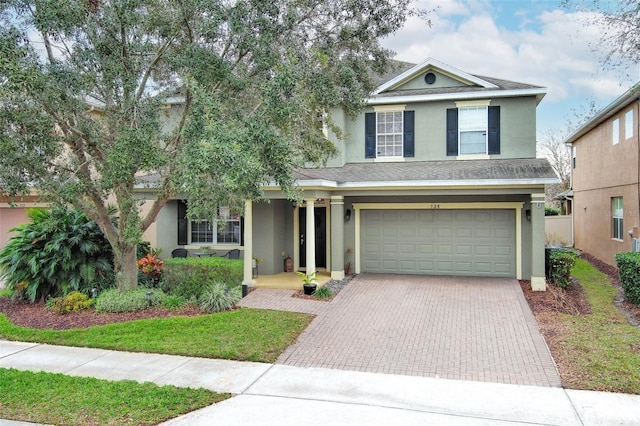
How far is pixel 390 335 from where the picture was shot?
8.74 m

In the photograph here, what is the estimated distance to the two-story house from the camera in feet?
44.0

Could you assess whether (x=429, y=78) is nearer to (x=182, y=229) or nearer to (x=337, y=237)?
(x=337, y=237)

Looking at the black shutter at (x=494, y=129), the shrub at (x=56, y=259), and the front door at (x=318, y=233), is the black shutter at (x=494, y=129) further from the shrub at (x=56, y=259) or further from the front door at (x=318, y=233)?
the shrub at (x=56, y=259)

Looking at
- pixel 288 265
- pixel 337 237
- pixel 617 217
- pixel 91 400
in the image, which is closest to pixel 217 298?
pixel 91 400

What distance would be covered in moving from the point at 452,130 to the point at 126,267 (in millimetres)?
10600

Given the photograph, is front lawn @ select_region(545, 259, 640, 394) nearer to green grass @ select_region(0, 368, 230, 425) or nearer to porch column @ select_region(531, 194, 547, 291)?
porch column @ select_region(531, 194, 547, 291)

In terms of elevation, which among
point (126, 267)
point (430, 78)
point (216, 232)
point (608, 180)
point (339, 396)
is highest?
point (430, 78)

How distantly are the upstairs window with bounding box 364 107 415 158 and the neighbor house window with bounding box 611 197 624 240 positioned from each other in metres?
8.68

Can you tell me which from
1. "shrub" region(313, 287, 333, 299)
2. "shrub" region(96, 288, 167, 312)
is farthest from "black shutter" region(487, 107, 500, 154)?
"shrub" region(96, 288, 167, 312)

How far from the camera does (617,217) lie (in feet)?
56.4

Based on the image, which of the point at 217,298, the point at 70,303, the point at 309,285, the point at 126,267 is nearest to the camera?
the point at 70,303

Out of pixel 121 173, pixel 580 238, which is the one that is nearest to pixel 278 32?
pixel 121 173

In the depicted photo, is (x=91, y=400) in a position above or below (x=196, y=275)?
below

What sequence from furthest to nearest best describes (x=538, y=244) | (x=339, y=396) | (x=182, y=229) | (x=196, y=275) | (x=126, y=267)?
(x=182, y=229)
(x=538, y=244)
(x=196, y=275)
(x=126, y=267)
(x=339, y=396)
